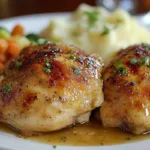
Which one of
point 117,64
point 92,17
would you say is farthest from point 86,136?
point 92,17

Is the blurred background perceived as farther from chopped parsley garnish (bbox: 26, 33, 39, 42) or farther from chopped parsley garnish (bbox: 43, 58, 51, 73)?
chopped parsley garnish (bbox: 43, 58, 51, 73)

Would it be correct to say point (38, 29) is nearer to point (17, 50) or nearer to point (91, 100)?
point (17, 50)

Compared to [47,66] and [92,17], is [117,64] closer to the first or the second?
[47,66]

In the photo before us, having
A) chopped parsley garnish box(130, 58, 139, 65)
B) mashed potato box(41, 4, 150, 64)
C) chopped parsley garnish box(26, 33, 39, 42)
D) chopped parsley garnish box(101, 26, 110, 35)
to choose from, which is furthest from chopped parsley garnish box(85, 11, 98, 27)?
chopped parsley garnish box(130, 58, 139, 65)

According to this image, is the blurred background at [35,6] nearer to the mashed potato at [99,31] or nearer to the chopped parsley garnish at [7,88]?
the mashed potato at [99,31]

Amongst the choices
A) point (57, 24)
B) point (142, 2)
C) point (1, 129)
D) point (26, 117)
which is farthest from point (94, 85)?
point (142, 2)

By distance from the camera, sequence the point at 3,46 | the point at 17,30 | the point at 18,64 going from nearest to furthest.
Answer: the point at 18,64 → the point at 3,46 → the point at 17,30
